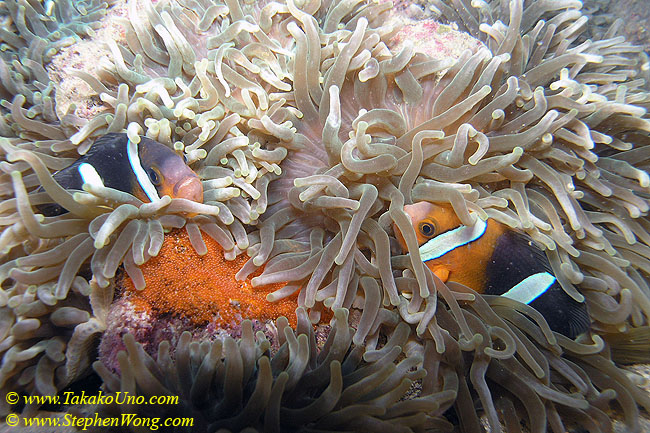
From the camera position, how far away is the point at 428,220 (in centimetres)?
178

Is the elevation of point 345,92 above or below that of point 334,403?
above

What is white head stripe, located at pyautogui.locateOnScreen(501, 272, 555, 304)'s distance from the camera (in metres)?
1.81

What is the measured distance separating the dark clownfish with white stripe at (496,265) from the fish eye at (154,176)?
111 cm

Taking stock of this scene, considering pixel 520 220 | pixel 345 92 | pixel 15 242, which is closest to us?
pixel 15 242

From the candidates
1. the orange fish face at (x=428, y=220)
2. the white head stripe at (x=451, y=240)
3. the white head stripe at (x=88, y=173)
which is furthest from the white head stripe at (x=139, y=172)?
the white head stripe at (x=451, y=240)

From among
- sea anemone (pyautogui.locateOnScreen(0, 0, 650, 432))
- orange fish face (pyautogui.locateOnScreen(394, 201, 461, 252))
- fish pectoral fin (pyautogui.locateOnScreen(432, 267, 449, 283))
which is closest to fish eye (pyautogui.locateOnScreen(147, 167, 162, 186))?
sea anemone (pyautogui.locateOnScreen(0, 0, 650, 432))

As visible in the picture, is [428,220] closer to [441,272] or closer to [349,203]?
[441,272]

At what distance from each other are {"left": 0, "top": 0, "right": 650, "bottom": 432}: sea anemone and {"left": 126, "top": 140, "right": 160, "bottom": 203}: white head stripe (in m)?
0.08

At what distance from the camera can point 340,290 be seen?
1652 mm

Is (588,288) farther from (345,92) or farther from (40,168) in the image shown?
(40,168)

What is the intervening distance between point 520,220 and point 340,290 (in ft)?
2.90

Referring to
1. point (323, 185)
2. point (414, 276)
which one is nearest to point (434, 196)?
point (414, 276)

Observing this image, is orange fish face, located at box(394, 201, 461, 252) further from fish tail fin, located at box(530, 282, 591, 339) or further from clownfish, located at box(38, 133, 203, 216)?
clownfish, located at box(38, 133, 203, 216)

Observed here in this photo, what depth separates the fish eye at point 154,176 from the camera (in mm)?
1689
